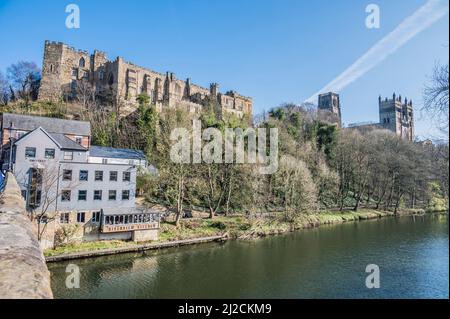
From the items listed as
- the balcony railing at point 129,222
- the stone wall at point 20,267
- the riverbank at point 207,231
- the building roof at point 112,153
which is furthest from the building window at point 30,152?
the stone wall at point 20,267

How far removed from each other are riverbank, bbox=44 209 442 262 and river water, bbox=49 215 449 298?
3.18ft

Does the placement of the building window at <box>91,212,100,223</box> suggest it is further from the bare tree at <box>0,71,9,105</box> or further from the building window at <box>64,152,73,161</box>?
the bare tree at <box>0,71,9,105</box>

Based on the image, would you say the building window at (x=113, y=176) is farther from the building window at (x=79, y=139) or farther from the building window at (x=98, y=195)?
the building window at (x=79, y=139)

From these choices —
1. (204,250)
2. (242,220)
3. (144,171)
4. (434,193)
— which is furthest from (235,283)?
(144,171)

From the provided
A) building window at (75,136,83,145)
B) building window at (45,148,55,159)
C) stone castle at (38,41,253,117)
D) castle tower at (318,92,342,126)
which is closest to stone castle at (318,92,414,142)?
castle tower at (318,92,342,126)

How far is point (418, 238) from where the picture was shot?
76.3 feet

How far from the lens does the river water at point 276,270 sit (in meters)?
13.7

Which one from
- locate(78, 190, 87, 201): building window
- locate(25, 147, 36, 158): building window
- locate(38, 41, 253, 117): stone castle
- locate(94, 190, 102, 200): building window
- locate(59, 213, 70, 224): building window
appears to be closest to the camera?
locate(59, 213, 70, 224): building window

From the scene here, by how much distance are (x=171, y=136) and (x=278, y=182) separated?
1339 centimetres

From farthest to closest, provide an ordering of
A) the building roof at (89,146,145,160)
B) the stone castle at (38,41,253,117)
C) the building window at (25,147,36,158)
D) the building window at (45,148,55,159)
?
the stone castle at (38,41,253,117), the building roof at (89,146,145,160), the building window at (45,148,55,159), the building window at (25,147,36,158)

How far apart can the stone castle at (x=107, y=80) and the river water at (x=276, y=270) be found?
2760 cm

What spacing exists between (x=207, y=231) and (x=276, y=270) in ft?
34.0

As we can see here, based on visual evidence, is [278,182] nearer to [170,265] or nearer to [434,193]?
[170,265]

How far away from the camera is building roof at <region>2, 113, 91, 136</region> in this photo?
2527 cm
